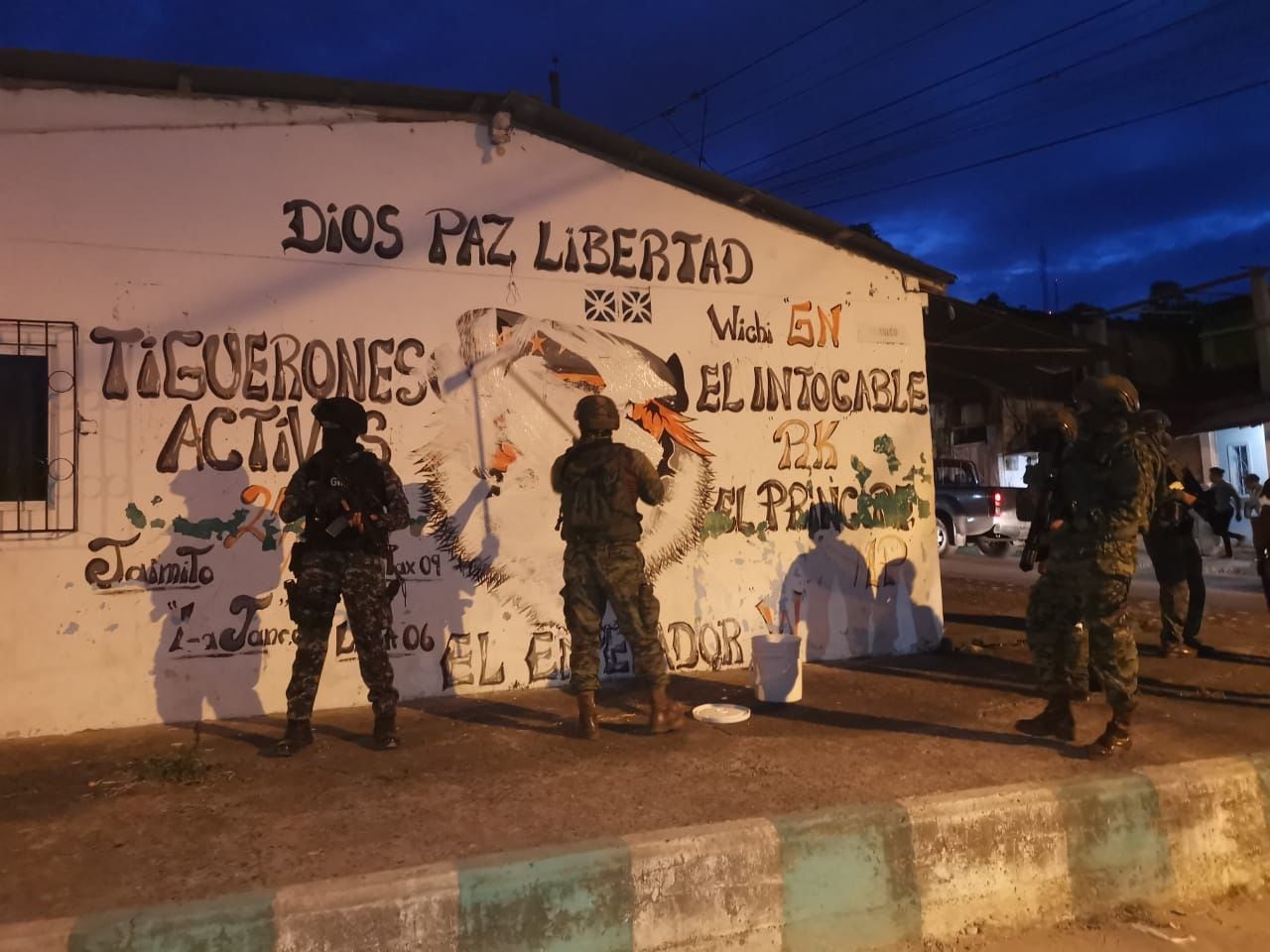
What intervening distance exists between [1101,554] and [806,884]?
2279mm

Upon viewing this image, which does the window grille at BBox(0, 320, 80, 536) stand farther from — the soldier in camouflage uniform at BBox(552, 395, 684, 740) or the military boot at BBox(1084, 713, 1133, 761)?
the military boot at BBox(1084, 713, 1133, 761)

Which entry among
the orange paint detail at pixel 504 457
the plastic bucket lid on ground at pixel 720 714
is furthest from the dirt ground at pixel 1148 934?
the orange paint detail at pixel 504 457

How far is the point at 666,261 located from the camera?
20.2 feet

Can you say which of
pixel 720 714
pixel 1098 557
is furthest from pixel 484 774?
pixel 1098 557

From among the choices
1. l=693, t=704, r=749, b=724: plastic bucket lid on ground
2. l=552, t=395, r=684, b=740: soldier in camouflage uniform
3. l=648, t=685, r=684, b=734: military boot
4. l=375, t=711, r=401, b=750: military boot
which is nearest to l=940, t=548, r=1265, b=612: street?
l=693, t=704, r=749, b=724: plastic bucket lid on ground

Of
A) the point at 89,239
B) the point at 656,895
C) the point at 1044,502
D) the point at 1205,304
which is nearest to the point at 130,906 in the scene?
the point at 656,895

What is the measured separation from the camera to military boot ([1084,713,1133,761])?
165 inches

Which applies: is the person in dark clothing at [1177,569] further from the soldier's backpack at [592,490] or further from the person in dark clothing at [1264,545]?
the soldier's backpack at [592,490]

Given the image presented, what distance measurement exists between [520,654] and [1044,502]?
3272mm

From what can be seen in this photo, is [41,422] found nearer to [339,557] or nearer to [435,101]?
[339,557]

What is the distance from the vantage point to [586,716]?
4.59 m

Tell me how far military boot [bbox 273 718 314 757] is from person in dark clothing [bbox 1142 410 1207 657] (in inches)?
231

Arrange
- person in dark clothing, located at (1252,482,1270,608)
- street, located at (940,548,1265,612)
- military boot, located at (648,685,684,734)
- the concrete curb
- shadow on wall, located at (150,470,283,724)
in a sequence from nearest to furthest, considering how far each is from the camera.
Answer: the concrete curb → military boot, located at (648,685,684,734) → shadow on wall, located at (150,470,283,724) → person in dark clothing, located at (1252,482,1270,608) → street, located at (940,548,1265,612)

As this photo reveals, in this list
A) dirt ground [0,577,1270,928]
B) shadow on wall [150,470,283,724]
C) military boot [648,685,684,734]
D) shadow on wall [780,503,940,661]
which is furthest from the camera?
shadow on wall [780,503,940,661]
